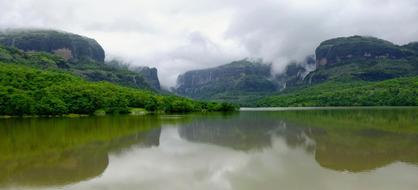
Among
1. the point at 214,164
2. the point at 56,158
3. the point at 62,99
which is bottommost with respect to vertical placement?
the point at 214,164

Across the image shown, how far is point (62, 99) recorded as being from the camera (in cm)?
12825

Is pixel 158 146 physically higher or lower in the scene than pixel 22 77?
lower

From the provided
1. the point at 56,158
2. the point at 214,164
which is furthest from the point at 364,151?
the point at 56,158

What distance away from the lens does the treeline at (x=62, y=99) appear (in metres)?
114

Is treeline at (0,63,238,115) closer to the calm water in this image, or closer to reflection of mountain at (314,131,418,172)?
the calm water

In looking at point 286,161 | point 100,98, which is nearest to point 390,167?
point 286,161

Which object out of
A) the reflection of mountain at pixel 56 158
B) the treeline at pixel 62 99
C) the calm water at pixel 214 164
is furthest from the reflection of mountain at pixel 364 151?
the treeline at pixel 62 99

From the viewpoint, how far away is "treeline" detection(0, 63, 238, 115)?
4483 inches

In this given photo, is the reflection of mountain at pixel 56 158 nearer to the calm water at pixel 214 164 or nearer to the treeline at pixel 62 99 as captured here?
the calm water at pixel 214 164

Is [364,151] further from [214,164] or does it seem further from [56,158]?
[56,158]

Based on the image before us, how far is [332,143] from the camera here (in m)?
39.6

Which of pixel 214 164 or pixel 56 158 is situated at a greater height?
pixel 56 158

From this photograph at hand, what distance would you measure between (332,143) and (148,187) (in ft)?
79.6

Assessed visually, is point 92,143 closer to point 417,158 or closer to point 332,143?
point 332,143
